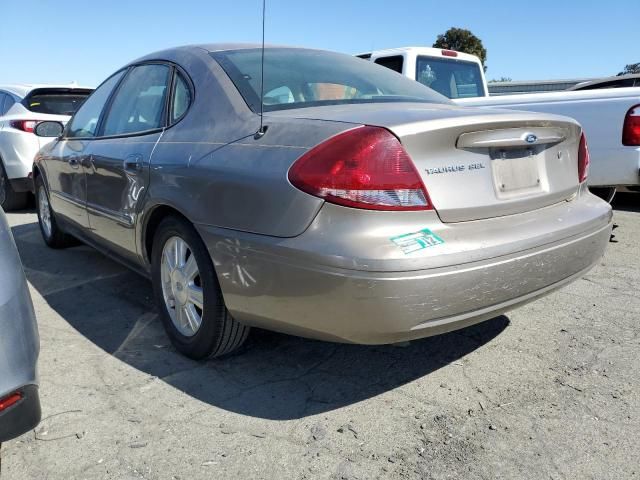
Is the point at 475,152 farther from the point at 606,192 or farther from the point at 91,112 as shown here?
the point at 606,192

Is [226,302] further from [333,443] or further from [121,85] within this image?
[121,85]

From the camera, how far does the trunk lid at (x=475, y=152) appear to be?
2.11 meters

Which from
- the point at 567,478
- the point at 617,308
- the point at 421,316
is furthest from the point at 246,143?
the point at 617,308

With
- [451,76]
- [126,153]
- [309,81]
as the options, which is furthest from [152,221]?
Result: [451,76]

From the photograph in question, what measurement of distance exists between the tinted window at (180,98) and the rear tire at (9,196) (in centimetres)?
475

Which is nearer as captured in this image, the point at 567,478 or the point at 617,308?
the point at 567,478

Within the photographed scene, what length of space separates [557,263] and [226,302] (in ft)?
4.61

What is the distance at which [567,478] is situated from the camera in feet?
6.29

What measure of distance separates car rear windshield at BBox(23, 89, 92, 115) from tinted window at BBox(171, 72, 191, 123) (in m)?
4.49

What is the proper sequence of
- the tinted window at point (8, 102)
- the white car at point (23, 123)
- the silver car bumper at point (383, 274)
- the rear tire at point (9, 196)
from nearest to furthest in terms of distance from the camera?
the silver car bumper at point (383, 274), the white car at point (23, 123), the rear tire at point (9, 196), the tinted window at point (8, 102)

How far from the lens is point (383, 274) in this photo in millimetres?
1952

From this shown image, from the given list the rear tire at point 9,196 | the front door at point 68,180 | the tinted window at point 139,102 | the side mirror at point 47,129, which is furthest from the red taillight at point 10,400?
the rear tire at point 9,196

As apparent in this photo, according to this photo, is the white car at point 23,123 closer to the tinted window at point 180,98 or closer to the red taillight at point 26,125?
the red taillight at point 26,125

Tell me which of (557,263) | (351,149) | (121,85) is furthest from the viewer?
(121,85)
